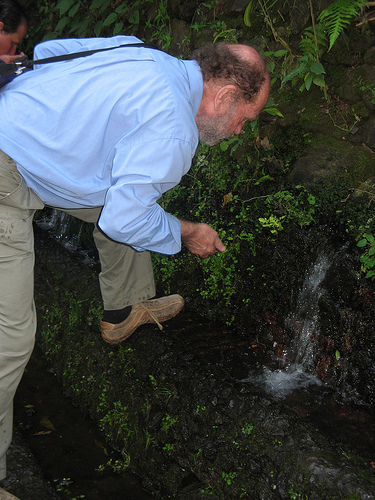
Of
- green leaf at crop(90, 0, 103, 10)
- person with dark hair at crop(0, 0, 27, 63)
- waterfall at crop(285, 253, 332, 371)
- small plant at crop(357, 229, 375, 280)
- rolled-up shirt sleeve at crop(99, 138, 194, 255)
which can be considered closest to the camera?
rolled-up shirt sleeve at crop(99, 138, 194, 255)

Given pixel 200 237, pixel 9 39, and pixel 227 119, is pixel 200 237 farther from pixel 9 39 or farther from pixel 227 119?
pixel 9 39

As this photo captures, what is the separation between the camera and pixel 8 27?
159 inches

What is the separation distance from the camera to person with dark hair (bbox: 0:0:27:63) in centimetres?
403

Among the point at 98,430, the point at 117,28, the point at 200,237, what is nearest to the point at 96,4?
the point at 117,28

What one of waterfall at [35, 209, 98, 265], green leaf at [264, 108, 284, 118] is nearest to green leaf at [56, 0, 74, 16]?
waterfall at [35, 209, 98, 265]

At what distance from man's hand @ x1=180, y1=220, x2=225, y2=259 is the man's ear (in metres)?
0.54

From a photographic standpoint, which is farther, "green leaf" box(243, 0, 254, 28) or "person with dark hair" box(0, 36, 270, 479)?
"green leaf" box(243, 0, 254, 28)

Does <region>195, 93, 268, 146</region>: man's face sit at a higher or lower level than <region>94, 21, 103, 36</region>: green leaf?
higher

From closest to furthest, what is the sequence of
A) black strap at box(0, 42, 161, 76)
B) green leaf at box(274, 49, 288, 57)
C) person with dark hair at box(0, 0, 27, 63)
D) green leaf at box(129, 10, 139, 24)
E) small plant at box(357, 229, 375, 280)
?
black strap at box(0, 42, 161, 76)
small plant at box(357, 229, 375, 280)
green leaf at box(274, 49, 288, 57)
person with dark hair at box(0, 0, 27, 63)
green leaf at box(129, 10, 139, 24)

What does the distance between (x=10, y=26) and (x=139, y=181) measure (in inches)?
128

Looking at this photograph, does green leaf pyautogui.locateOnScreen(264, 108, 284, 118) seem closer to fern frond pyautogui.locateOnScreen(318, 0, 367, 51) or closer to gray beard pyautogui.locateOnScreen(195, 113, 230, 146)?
fern frond pyautogui.locateOnScreen(318, 0, 367, 51)

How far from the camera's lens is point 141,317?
293 cm

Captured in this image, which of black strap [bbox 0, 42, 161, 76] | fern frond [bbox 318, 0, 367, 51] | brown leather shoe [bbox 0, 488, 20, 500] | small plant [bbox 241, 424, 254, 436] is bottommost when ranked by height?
brown leather shoe [bbox 0, 488, 20, 500]

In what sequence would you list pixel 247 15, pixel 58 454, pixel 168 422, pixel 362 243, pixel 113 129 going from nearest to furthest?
1. pixel 113 129
2. pixel 168 422
3. pixel 362 243
4. pixel 58 454
5. pixel 247 15
